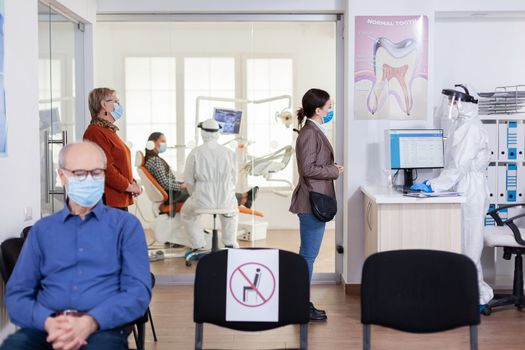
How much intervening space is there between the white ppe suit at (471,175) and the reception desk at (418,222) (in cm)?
27

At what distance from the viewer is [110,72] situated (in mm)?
5871

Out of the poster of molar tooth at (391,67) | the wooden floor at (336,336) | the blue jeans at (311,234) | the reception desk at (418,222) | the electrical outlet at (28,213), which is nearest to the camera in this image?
the electrical outlet at (28,213)

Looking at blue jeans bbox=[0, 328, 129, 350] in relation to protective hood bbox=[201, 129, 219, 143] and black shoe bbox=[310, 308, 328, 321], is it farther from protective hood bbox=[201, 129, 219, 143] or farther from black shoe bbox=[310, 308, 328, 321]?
protective hood bbox=[201, 129, 219, 143]

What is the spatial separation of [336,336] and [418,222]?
3.32 ft

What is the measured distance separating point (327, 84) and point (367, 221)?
1298 mm

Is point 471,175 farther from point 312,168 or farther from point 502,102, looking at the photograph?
point 312,168

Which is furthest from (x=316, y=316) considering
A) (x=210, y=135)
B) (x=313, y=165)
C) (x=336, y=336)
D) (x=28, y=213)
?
(x=28, y=213)

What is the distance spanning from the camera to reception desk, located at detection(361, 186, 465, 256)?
15.6 ft

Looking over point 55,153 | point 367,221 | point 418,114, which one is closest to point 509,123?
point 418,114

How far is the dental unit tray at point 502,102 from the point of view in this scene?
5.56 m

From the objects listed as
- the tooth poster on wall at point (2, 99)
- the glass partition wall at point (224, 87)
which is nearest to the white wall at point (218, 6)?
the glass partition wall at point (224, 87)

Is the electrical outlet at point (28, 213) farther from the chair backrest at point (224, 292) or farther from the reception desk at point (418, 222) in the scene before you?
the reception desk at point (418, 222)

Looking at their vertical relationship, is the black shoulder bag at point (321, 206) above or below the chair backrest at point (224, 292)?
above

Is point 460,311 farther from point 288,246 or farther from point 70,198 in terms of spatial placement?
point 288,246
